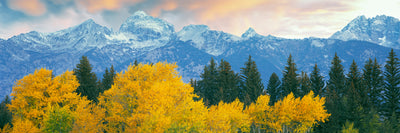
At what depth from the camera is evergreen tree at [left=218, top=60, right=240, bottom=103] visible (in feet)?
258

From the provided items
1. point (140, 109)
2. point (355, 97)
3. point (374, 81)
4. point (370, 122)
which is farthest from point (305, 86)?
point (140, 109)

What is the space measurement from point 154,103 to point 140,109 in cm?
188

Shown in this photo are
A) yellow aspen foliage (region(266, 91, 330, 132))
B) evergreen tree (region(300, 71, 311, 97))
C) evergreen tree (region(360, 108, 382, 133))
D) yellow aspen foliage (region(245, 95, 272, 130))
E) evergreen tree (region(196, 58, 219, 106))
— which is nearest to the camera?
yellow aspen foliage (region(266, 91, 330, 132))

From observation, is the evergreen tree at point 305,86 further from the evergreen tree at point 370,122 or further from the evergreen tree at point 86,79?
the evergreen tree at point 86,79

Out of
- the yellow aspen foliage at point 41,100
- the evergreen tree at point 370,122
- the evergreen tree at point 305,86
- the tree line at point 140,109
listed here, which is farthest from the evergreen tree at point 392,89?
the yellow aspen foliage at point 41,100

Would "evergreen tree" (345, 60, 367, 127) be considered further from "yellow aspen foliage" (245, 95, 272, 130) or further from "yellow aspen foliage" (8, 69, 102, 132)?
"yellow aspen foliage" (8, 69, 102, 132)

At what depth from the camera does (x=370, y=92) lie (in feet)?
217

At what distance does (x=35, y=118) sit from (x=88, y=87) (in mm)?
25536

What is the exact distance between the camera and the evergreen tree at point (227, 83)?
78.5 m

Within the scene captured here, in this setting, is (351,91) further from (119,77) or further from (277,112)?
(119,77)

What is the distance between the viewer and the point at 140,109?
32.0 meters

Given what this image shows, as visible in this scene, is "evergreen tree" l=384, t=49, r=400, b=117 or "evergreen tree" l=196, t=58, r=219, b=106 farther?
"evergreen tree" l=196, t=58, r=219, b=106

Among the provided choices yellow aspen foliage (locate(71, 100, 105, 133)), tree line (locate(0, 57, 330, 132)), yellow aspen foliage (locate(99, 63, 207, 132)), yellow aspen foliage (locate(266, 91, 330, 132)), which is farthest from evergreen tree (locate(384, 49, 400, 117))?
yellow aspen foliage (locate(71, 100, 105, 133))

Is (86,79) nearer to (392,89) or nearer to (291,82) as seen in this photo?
(291,82)
